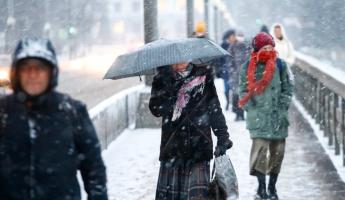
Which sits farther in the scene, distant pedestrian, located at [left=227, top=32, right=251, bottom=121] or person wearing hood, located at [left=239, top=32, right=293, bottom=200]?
distant pedestrian, located at [left=227, top=32, right=251, bottom=121]

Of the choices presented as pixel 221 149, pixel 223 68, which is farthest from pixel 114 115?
pixel 221 149

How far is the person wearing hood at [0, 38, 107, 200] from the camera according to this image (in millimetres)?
3666

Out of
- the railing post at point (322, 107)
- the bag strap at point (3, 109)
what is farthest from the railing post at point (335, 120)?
the bag strap at point (3, 109)

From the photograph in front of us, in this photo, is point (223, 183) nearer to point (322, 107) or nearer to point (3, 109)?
point (3, 109)

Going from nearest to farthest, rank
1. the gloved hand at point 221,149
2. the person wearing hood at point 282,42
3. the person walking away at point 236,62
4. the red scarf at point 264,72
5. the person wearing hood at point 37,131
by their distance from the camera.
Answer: the person wearing hood at point 37,131 < the gloved hand at point 221,149 < the red scarf at point 264,72 < the person wearing hood at point 282,42 < the person walking away at point 236,62

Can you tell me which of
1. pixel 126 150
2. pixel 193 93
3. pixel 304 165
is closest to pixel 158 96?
pixel 193 93

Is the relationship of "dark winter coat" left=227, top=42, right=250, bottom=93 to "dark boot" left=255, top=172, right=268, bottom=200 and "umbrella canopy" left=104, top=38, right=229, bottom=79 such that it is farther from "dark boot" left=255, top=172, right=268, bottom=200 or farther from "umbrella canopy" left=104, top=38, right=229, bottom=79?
"umbrella canopy" left=104, top=38, right=229, bottom=79

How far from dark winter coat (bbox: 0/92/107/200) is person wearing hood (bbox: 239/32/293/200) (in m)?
4.30

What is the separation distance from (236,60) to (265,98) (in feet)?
23.2

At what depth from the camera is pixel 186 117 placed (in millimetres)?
6039

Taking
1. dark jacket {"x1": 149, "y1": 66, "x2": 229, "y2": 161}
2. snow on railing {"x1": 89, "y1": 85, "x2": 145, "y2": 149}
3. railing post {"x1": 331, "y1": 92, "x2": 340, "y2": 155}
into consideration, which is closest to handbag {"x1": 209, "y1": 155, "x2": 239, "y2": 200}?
dark jacket {"x1": 149, "y1": 66, "x2": 229, "y2": 161}

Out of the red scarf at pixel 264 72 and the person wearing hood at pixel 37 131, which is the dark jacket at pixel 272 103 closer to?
the red scarf at pixel 264 72

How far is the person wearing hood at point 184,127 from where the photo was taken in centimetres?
597

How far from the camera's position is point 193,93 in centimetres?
608
